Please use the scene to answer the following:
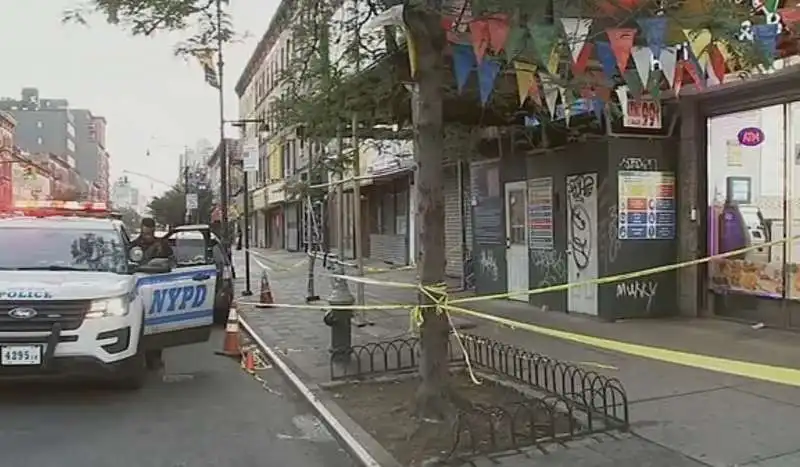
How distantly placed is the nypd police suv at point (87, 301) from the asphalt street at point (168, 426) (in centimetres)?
37

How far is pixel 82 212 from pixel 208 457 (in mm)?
6487

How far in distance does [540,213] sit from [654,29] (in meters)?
7.49

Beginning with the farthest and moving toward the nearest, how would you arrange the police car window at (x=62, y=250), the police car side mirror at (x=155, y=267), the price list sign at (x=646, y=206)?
1. the price list sign at (x=646, y=206)
2. the police car side mirror at (x=155, y=267)
3. the police car window at (x=62, y=250)

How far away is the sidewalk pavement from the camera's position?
5.72 metres

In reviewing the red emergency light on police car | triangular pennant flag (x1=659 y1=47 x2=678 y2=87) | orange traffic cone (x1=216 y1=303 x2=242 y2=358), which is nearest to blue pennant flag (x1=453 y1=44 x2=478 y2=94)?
triangular pennant flag (x1=659 y1=47 x2=678 y2=87)

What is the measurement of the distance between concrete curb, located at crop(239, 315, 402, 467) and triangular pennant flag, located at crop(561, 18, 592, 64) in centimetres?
357

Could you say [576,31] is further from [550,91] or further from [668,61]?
[550,91]

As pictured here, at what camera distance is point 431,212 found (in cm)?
672

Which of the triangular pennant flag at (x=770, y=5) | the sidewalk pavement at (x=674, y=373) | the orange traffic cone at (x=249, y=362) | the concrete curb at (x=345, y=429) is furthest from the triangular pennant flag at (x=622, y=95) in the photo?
the orange traffic cone at (x=249, y=362)

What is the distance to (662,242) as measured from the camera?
12312mm

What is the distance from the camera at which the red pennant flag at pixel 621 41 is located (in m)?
6.67

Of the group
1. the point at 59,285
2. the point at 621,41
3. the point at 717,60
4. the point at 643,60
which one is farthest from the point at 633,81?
the point at 59,285

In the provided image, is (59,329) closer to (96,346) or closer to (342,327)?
(96,346)

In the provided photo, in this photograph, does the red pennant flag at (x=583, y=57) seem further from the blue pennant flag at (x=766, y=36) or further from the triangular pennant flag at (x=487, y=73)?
the blue pennant flag at (x=766, y=36)
